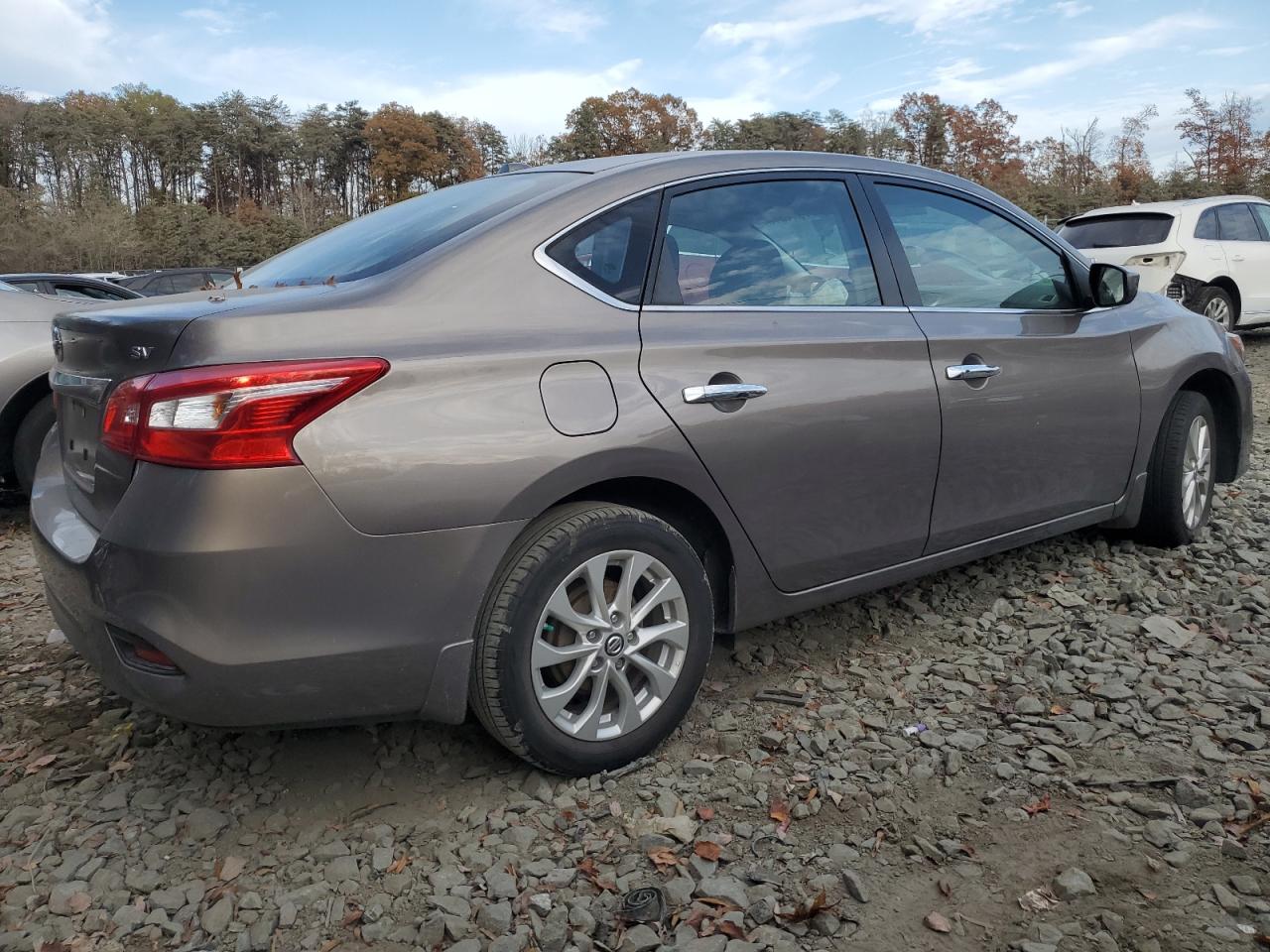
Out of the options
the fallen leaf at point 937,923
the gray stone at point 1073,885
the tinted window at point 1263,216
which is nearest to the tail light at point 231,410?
the fallen leaf at point 937,923

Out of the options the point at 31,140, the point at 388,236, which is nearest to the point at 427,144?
the point at 31,140

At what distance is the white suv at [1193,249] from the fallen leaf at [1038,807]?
8.52 metres

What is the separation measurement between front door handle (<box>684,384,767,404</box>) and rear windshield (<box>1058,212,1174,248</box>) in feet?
29.0

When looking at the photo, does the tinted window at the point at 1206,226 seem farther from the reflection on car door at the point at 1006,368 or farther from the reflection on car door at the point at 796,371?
the reflection on car door at the point at 796,371

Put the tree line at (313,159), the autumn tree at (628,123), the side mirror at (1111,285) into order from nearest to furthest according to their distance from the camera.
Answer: the side mirror at (1111,285) < the tree line at (313,159) < the autumn tree at (628,123)

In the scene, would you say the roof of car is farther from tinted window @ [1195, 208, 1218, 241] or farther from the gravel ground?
the gravel ground

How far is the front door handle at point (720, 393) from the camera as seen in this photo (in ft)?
8.54

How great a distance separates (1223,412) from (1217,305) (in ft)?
22.7

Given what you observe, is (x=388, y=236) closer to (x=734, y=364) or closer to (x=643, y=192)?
(x=643, y=192)

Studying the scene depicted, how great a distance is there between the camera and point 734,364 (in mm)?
2703

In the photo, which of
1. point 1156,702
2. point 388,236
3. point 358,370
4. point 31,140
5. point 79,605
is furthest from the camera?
point 31,140

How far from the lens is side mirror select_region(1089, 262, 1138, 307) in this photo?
12.5ft

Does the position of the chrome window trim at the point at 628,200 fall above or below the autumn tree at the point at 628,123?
below

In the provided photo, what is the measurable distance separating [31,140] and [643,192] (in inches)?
2500
